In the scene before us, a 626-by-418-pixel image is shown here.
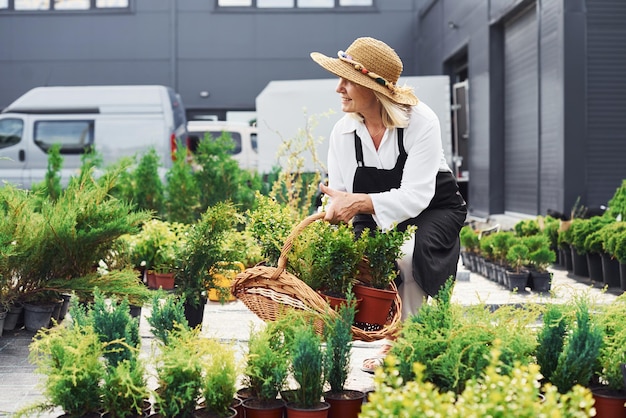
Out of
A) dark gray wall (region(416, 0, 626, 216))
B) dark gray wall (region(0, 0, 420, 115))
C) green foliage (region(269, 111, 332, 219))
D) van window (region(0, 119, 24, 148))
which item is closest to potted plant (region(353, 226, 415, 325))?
green foliage (region(269, 111, 332, 219))

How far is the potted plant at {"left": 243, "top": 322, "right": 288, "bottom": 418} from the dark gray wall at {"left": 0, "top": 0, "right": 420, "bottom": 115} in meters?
21.9

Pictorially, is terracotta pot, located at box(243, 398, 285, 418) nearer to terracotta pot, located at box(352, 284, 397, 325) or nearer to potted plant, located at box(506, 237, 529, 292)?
terracotta pot, located at box(352, 284, 397, 325)

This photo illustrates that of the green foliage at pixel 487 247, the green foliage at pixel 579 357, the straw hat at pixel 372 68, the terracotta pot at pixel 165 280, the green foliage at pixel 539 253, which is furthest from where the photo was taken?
the green foliage at pixel 487 247

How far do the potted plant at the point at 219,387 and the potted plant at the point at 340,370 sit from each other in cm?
39

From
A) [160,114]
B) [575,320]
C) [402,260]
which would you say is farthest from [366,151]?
[160,114]

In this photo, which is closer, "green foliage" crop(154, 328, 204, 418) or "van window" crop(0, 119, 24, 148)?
"green foliage" crop(154, 328, 204, 418)

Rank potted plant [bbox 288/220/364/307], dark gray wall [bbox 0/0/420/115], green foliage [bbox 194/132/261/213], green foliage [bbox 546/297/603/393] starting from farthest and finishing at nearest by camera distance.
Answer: dark gray wall [bbox 0/0/420/115]
green foliage [bbox 194/132/261/213]
potted plant [bbox 288/220/364/307]
green foliage [bbox 546/297/603/393]

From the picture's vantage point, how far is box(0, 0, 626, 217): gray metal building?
12.9 metres

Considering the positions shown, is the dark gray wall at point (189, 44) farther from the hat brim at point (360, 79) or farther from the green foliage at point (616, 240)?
the hat brim at point (360, 79)

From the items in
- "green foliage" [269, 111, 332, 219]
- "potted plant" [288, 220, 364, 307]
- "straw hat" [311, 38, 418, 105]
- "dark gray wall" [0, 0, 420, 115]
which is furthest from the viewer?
"dark gray wall" [0, 0, 420, 115]

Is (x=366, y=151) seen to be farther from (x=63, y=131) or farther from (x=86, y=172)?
(x=63, y=131)

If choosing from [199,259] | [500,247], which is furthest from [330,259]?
[500,247]

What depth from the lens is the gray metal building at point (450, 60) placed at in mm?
12922

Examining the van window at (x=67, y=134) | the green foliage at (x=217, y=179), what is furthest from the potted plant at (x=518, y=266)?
the van window at (x=67, y=134)
